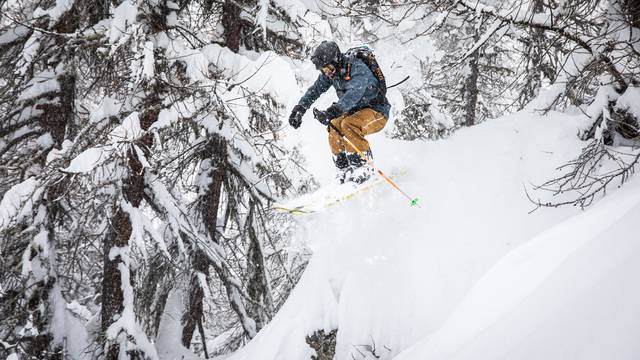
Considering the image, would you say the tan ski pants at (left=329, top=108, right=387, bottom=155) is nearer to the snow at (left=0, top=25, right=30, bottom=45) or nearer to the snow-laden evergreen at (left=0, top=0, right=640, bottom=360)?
the snow-laden evergreen at (left=0, top=0, right=640, bottom=360)

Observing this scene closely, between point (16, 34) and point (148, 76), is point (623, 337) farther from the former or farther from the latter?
point (16, 34)

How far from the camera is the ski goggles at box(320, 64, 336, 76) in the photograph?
525cm

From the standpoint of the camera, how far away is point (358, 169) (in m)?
5.72

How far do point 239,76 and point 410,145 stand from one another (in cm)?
319

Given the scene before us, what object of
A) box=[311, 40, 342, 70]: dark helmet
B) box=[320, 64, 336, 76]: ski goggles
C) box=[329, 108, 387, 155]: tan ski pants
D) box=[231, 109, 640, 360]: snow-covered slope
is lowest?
box=[231, 109, 640, 360]: snow-covered slope

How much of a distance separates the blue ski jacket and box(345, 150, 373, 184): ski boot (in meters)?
0.66

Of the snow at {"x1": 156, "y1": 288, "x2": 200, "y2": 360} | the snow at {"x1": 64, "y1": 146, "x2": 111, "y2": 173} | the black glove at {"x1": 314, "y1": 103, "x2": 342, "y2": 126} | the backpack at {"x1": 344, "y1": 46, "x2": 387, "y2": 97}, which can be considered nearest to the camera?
the snow at {"x1": 64, "y1": 146, "x2": 111, "y2": 173}

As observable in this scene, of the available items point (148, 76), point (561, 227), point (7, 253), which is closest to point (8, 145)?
point (7, 253)

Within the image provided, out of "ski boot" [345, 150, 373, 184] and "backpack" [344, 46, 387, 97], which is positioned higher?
"backpack" [344, 46, 387, 97]

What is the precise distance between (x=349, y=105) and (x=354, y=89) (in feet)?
0.88

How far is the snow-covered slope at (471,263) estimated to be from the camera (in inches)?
71.1

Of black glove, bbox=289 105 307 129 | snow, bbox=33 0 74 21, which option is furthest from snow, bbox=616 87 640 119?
snow, bbox=33 0 74 21

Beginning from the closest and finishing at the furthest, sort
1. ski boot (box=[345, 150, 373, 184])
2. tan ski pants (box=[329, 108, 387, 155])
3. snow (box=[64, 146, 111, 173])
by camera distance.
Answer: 1. snow (box=[64, 146, 111, 173])
2. tan ski pants (box=[329, 108, 387, 155])
3. ski boot (box=[345, 150, 373, 184])

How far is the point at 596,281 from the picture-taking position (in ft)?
6.01
